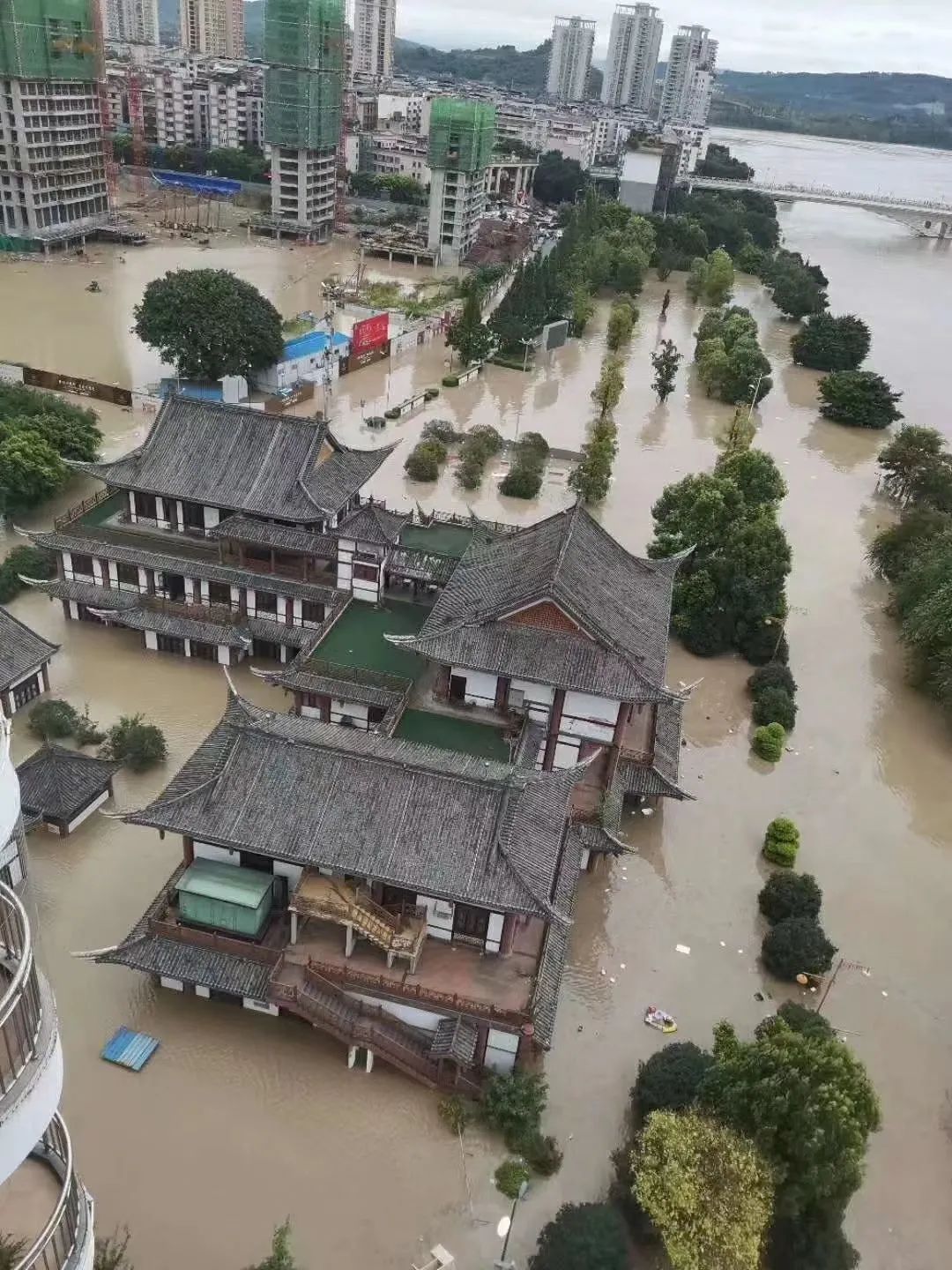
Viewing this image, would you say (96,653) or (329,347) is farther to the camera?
(329,347)

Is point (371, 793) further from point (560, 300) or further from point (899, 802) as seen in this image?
point (560, 300)

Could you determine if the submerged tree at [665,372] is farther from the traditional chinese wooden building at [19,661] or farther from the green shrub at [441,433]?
the traditional chinese wooden building at [19,661]

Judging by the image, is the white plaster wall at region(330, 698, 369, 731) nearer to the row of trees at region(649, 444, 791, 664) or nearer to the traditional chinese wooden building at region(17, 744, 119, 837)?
the traditional chinese wooden building at region(17, 744, 119, 837)

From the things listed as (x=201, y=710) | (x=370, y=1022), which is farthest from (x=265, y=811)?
(x=201, y=710)

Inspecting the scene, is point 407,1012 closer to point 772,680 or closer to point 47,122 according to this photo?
point 772,680

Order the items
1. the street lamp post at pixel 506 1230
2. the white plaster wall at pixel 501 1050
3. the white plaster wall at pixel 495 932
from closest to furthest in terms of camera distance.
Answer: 1. the street lamp post at pixel 506 1230
2. the white plaster wall at pixel 501 1050
3. the white plaster wall at pixel 495 932

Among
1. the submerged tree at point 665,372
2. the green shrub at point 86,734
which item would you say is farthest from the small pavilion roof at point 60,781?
the submerged tree at point 665,372

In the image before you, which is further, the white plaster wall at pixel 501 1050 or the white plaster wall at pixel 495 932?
the white plaster wall at pixel 495 932
